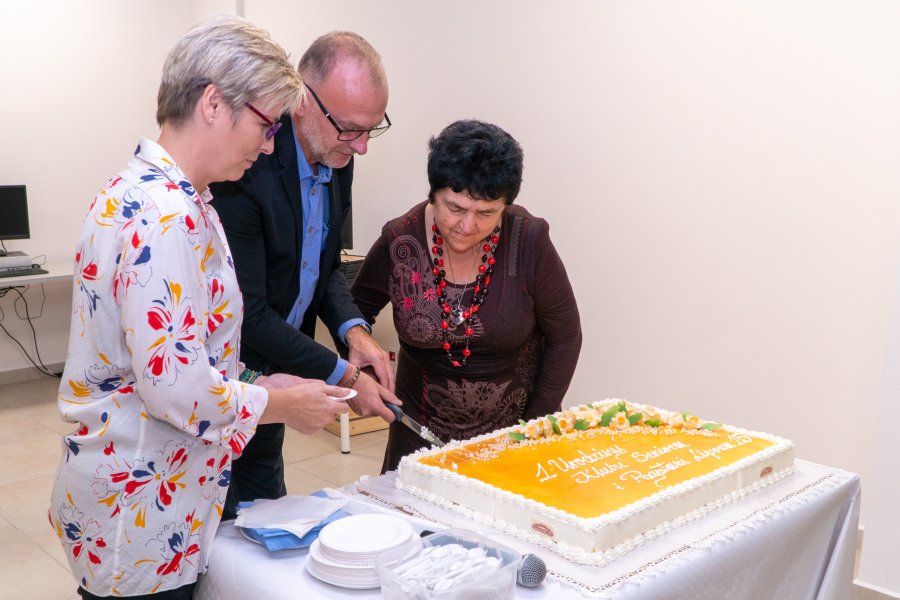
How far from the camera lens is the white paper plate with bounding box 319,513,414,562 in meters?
1.23

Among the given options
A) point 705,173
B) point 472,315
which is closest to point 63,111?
point 705,173

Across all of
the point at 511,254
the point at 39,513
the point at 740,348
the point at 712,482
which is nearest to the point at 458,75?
the point at 740,348

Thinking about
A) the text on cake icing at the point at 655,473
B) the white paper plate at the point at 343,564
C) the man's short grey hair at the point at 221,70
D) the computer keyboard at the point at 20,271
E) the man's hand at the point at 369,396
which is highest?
the man's short grey hair at the point at 221,70

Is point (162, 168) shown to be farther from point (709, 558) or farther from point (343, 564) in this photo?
point (709, 558)

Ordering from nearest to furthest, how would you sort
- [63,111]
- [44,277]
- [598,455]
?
[598,455], [44,277], [63,111]

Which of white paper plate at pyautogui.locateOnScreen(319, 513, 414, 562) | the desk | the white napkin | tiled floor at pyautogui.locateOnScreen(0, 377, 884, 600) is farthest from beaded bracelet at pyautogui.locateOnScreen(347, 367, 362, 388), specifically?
the desk

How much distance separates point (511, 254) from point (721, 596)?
91 centimetres

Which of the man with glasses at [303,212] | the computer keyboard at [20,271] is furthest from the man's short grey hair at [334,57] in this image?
the computer keyboard at [20,271]

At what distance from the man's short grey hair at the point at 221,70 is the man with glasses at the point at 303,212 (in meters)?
0.47

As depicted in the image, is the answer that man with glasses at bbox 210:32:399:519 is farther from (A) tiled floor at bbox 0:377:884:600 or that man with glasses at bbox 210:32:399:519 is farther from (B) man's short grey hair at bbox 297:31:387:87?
(A) tiled floor at bbox 0:377:884:600

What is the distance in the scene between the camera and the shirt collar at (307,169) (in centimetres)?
178

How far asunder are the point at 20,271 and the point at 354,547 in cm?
404

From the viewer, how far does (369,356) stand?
1.90m

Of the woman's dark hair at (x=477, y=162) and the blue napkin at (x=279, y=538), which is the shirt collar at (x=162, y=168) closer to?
the blue napkin at (x=279, y=538)
